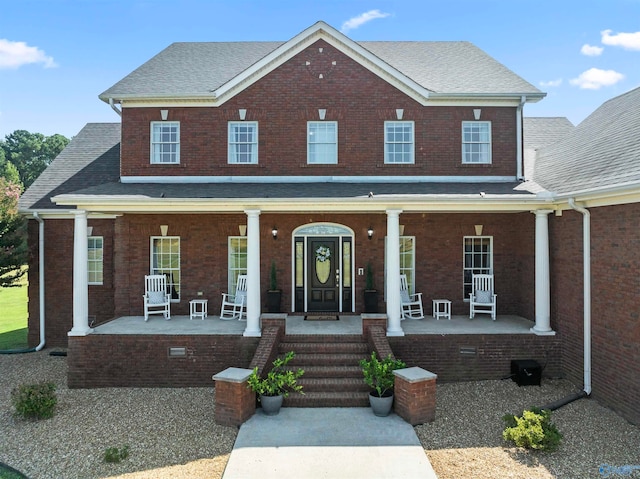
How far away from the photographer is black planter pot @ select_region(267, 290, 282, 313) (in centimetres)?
1156

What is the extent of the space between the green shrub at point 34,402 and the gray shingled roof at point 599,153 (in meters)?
11.0

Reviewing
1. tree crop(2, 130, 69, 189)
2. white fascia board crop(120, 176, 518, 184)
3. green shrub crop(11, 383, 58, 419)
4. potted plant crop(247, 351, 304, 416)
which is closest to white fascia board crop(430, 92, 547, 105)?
white fascia board crop(120, 176, 518, 184)

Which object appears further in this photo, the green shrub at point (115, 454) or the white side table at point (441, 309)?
the white side table at point (441, 309)

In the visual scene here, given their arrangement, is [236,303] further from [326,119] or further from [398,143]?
[398,143]

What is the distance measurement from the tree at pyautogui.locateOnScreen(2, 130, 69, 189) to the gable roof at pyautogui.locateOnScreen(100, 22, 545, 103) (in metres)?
61.4

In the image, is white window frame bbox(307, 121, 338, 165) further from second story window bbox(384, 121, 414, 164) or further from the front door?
the front door

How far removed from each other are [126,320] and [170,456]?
592 centimetres

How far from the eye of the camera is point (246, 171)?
12.1 meters

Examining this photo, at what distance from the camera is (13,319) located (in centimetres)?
1828

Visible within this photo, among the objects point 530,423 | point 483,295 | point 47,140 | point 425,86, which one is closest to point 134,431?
point 530,423

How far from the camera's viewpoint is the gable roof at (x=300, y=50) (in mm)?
11852

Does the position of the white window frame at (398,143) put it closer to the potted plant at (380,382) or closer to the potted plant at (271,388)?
the potted plant at (380,382)

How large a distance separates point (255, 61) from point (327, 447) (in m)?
12.0

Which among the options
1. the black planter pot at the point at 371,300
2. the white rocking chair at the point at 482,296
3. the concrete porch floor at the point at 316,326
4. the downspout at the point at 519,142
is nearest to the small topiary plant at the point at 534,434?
the concrete porch floor at the point at 316,326
